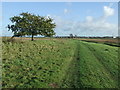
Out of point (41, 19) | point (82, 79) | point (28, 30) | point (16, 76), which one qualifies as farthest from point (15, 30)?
Result: point (82, 79)

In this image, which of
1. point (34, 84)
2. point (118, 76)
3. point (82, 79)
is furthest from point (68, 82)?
point (118, 76)

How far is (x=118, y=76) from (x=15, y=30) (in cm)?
3671

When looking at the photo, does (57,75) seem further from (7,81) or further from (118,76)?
(118,76)

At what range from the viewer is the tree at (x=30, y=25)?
4078 cm

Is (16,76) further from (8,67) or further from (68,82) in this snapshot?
(68,82)

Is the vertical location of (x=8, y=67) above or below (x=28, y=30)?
below

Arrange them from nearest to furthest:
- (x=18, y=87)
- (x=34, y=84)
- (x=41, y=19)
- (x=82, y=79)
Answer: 1. (x=18, y=87)
2. (x=34, y=84)
3. (x=82, y=79)
4. (x=41, y=19)

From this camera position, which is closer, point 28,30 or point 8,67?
point 8,67

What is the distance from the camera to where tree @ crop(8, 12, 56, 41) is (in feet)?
134

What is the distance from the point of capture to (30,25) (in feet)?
137

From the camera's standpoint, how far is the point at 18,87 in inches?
382

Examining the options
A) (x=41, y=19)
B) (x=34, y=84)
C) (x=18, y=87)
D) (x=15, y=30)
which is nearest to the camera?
(x=18, y=87)

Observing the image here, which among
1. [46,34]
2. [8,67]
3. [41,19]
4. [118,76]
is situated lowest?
[118,76]

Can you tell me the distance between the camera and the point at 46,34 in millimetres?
46844
